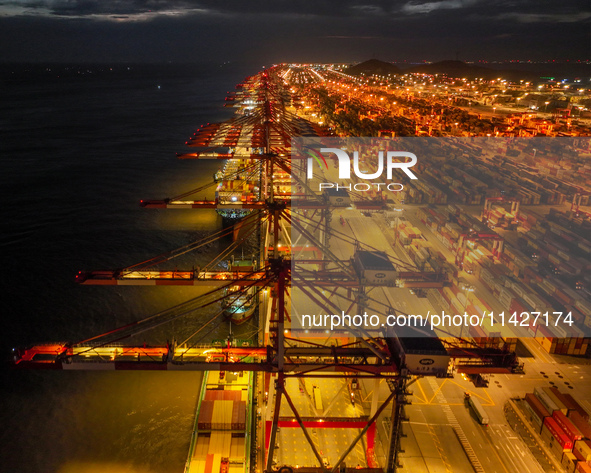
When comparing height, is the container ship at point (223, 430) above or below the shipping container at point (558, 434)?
below

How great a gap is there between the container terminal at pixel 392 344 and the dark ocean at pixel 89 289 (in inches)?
69.8

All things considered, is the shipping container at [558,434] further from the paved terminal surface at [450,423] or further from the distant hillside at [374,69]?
the distant hillside at [374,69]

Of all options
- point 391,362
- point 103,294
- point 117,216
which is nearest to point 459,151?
point 117,216

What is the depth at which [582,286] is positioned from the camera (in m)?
17.3

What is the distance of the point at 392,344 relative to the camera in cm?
862

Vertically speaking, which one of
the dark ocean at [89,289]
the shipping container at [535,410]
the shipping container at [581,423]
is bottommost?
the dark ocean at [89,289]

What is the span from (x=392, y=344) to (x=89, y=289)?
16246mm

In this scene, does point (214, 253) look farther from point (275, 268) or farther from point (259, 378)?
point (275, 268)

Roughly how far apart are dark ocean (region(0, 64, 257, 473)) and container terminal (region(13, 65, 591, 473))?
177 centimetres

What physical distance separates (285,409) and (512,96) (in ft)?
261

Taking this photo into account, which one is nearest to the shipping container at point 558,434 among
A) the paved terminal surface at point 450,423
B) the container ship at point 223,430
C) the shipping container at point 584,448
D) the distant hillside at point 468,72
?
the shipping container at point 584,448

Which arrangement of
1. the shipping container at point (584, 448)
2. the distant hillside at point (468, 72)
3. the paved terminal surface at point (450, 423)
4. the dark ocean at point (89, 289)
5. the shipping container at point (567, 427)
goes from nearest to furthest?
the shipping container at point (584, 448), the paved terminal surface at point (450, 423), the shipping container at point (567, 427), the dark ocean at point (89, 289), the distant hillside at point (468, 72)

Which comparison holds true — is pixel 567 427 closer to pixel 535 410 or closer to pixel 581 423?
pixel 581 423

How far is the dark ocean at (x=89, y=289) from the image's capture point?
1319 centimetres
